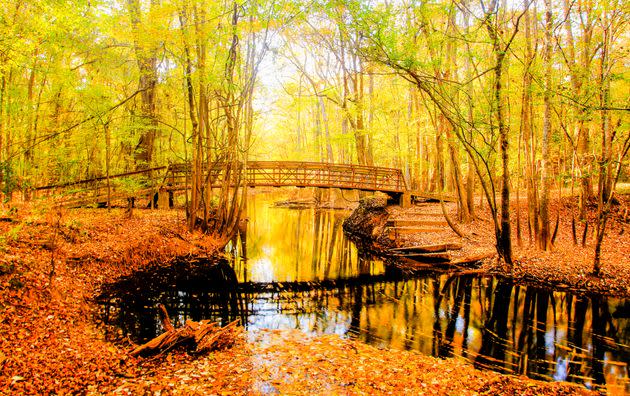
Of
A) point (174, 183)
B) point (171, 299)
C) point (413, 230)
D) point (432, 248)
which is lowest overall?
point (171, 299)

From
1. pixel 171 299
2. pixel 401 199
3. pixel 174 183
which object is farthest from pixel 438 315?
pixel 174 183

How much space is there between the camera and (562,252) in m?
11.0

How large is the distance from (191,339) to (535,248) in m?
10.8

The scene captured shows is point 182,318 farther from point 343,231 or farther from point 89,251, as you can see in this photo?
point 343,231

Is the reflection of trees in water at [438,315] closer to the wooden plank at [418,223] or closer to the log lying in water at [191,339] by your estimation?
the log lying in water at [191,339]

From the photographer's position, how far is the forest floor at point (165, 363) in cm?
446

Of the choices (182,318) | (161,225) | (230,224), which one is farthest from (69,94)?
(182,318)

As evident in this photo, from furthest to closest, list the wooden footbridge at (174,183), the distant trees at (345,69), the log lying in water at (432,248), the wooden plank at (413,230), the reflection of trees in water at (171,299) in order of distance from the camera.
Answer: the wooden plank at (413,230) → the wooden footbridge at (174,183) → the log lying in water at (432,248) → the distant trees at (345,69) → the reflection of trees in water at (171,299)

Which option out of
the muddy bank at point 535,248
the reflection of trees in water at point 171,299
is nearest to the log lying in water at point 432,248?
the muddy bank at point 535,248

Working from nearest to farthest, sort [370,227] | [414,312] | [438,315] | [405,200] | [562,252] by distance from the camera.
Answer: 1. [438,315]
2. [414,312]
3. [562,252]
4. [370,227]
5. [405,200]

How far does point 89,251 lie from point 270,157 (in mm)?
42102

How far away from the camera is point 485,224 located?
15148 millimetres

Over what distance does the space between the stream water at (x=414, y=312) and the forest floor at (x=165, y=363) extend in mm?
673

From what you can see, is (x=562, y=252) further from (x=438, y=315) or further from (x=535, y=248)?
(x=438, y=315)
